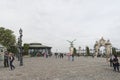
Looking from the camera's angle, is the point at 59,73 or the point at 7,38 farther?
the point at 7,38

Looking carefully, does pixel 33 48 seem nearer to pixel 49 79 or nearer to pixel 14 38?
pixel 14 38

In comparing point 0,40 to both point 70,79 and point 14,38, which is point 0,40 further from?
point 70,79

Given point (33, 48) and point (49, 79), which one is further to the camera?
point (33, 48)

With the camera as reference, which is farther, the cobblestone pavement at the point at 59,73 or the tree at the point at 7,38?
the tree at the point at 7,38

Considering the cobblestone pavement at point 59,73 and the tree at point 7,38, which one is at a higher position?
the tree at point 7,38

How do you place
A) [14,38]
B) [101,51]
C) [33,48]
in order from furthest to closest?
[33,48]
[14,38]
[101,51]

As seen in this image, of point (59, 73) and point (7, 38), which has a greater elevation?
point (7, 38)

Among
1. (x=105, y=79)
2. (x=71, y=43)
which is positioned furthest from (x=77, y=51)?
(x=105, y=79)

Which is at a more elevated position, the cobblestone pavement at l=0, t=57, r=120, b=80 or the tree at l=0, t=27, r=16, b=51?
the tree at l=0, t=27, r=16, b=51

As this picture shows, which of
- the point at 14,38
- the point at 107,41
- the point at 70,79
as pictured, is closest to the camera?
the point at 70,79

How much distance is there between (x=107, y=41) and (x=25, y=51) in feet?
82.1

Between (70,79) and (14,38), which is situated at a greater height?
(14,38)

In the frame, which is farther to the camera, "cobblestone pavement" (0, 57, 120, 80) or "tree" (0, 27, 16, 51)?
"tree" (0, 27, 16, 51)

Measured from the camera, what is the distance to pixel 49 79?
15203mm
